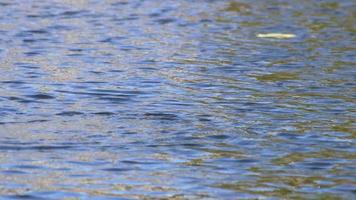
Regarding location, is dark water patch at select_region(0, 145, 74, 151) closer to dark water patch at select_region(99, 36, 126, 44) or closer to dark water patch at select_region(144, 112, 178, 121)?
dark water patch at select_region(144, 112, 178, 121)

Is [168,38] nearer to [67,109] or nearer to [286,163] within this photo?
[67,109]

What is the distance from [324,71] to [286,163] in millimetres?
4589

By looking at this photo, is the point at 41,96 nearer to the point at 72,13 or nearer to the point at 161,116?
the point at 161,116

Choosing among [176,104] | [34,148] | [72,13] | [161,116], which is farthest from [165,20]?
[34,148]

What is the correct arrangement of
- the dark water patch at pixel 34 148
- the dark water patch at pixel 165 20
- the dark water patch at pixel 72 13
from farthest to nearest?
the dark water patch at pixel 72 13, the dark water patch at pixel 165 20, the dark water patch at pixel 34 148

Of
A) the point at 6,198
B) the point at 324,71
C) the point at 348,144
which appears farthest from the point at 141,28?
the point at 6,198

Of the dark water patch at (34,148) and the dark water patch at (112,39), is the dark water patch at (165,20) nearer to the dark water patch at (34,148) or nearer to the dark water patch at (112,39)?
the dark water patch at (112,39)

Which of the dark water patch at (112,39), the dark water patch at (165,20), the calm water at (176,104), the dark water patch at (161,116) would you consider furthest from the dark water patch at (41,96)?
the dark water patch at (165,20)

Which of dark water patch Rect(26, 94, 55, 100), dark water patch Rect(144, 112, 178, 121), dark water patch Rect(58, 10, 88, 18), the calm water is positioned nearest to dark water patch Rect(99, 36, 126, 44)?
the calm water

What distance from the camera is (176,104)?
1130cm

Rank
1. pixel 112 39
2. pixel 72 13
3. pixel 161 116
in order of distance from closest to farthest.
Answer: pixel 161 116 → pixel 112 39 → pixel 72 13

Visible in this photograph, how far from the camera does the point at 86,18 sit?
18.0 metres

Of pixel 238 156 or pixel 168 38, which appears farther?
pixel 168 38

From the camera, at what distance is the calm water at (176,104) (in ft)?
27.5
